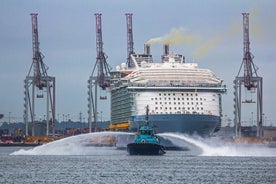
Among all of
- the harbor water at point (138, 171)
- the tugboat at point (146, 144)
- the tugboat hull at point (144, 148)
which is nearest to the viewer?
the harbor water at point (138, 171)

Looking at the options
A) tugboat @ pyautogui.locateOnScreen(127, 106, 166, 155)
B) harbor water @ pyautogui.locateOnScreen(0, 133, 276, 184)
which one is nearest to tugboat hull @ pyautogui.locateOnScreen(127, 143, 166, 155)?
tugboat @ pyautogui.locateOnScreen(127, 106, 166, 155)

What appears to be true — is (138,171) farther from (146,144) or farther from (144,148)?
(144,148)

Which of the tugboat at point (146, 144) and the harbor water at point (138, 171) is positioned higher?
the tugboat at point (146, 144)

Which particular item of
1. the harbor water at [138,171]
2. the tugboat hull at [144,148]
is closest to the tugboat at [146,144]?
the tugboat hull at [144,148]

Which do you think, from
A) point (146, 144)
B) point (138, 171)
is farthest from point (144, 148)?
point (138, 171)

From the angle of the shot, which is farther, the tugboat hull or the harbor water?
the tugboat hull

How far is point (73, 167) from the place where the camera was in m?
145

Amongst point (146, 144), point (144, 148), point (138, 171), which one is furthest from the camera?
point (144, 148)

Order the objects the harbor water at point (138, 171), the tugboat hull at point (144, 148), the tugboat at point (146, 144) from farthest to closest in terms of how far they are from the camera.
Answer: the tugboat at point (146, 144) → the tugboat hull at point (144, 148) → the harbor water at point (138, 171)

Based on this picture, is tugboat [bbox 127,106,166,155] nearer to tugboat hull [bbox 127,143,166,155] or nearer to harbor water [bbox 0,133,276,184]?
tugboat hull [bbox 127,143,166,155]

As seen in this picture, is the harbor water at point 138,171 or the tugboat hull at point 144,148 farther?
the tugboat hull at point 144,148

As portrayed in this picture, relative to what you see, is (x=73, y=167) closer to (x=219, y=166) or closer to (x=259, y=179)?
(x=219, y=166)

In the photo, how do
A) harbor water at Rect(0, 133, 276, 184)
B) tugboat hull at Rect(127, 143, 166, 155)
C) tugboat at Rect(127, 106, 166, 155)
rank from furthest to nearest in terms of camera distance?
tugboat at Rect(127, 106, 166, 155)
tugboat hull at Rect(127, 143, 166, 155)
harbor water at Rect(0, 133, 276, 184)

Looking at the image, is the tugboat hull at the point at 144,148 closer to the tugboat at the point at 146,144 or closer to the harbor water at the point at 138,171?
the tugboat at the point at 146,144
